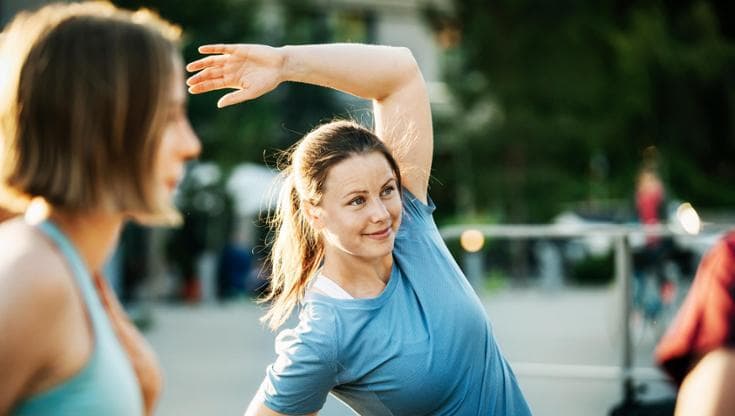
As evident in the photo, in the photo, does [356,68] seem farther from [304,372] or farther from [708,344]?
[708,344]

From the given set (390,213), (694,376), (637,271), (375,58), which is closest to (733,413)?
(694,376)

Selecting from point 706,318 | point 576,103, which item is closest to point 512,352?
point 706,318

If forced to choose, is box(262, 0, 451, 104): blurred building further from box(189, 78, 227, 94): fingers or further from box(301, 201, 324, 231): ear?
box(189, 78, 227, 94): fingers

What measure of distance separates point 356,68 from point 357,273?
21.8 inches

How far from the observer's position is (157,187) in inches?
61.6

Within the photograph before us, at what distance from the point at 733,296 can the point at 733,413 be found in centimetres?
17

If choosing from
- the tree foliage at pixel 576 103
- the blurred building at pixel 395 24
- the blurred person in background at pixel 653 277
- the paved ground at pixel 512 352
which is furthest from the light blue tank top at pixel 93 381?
the blurred building at pixel 395 24

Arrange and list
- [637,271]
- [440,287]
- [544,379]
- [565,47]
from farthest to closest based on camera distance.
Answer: [565,47] < [637,271] < [544,379] < [440,287]

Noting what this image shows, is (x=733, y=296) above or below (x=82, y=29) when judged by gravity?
below

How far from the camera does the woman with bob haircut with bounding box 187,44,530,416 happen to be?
2.27 m

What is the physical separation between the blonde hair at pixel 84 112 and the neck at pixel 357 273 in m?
0.91

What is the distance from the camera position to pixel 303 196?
254 cm

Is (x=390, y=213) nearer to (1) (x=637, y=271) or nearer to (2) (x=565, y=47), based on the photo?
(1) (x=637, y=271)

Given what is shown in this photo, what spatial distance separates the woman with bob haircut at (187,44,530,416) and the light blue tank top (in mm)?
722
